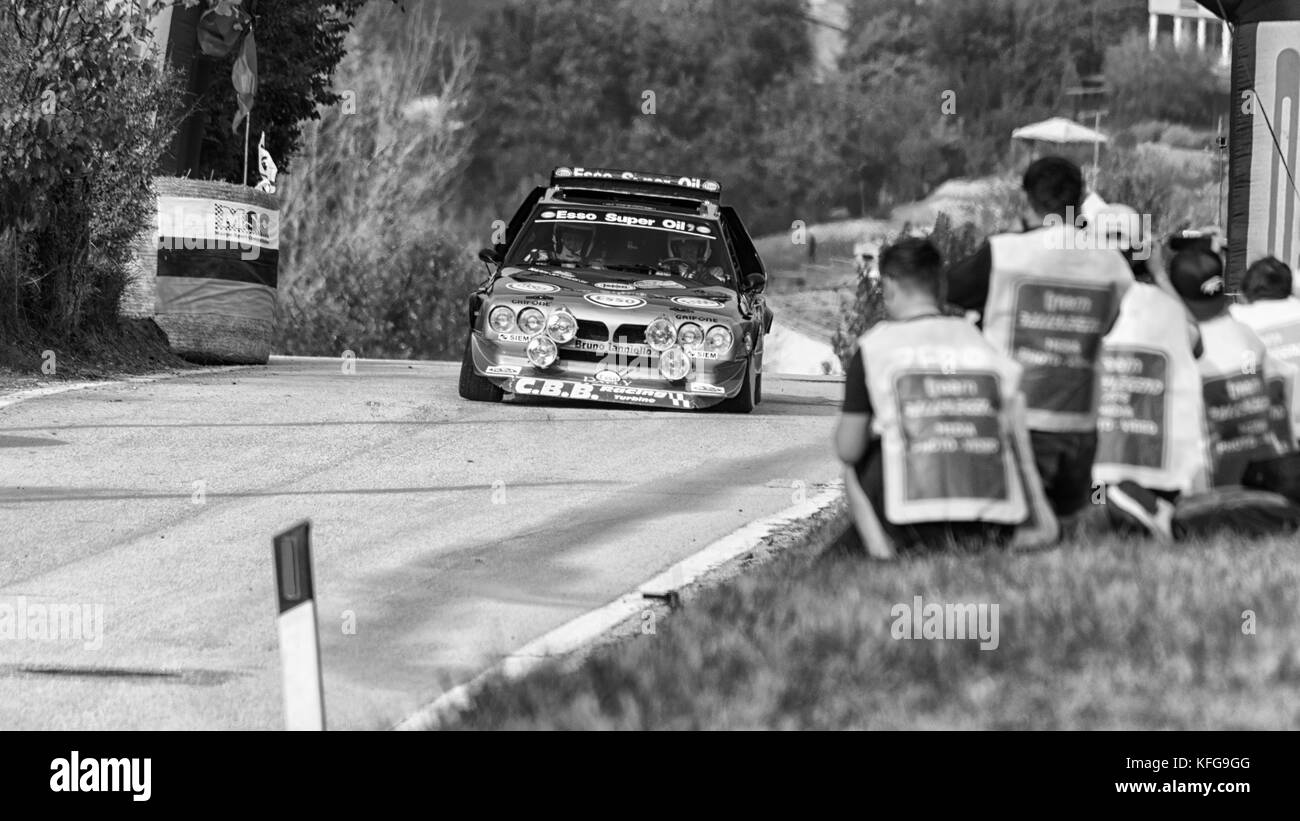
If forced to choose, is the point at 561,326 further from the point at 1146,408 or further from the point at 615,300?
the point at 1146,408

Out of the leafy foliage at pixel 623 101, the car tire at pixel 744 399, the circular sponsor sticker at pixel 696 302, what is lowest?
the car tire at pixel 744 399

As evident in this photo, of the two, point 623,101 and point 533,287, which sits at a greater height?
point 623,101

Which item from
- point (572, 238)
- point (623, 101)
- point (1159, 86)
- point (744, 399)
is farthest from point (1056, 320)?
point (623, 101)

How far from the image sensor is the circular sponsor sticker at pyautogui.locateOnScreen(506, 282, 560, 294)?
15.8 metres

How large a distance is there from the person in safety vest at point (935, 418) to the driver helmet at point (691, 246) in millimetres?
9603

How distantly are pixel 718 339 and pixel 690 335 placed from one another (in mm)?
216

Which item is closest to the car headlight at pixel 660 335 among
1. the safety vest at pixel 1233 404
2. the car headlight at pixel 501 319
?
the car headlight at pixel 501 319

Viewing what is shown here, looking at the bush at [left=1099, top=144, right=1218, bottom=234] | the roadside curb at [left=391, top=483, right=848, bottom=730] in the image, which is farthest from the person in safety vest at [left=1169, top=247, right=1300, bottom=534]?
the bush at [left=1099, top=144, right=1218, bottom=234]

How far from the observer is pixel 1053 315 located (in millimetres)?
8039

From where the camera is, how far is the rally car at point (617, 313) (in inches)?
615

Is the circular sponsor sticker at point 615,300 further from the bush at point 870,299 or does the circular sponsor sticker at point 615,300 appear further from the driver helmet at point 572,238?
the bush at point 870,299

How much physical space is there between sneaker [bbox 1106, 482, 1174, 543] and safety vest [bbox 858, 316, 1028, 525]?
989 millimetres

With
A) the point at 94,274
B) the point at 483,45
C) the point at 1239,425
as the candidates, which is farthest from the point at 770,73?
the point at 1239,425

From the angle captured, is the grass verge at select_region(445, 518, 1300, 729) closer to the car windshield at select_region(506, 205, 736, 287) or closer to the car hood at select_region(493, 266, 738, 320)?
the car hood at select_region(493, 266, 738, 320)
